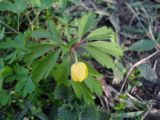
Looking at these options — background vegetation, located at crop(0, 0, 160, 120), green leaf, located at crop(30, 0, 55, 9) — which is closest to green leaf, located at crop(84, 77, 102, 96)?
background vegetation, located at crop(0, 0, 160, 120)

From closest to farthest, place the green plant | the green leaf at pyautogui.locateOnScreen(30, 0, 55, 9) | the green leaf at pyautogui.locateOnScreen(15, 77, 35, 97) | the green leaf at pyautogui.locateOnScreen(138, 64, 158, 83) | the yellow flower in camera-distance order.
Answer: the yellow flower
the green plant
the green leaf at pyautogui.locateOnScreen(15, 77, 35, 97)
the green leaf at pyautogui.locateOnScreen(30, 0, 55, 9)
the green leaf at pyautogui.locateOnScreen(138, 64, 158, 83)

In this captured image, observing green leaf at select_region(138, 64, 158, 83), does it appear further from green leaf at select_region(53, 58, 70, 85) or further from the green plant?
green leaf at select_region(53, 58, 70, 85)

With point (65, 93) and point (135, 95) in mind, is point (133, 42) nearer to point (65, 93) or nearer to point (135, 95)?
point (135, 95)

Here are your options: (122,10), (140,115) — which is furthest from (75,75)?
(122,10)

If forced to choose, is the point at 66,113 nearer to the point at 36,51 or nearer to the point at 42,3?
A: the point at 36,51

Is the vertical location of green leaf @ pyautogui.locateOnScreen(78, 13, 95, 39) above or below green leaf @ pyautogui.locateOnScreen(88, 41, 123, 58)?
above
